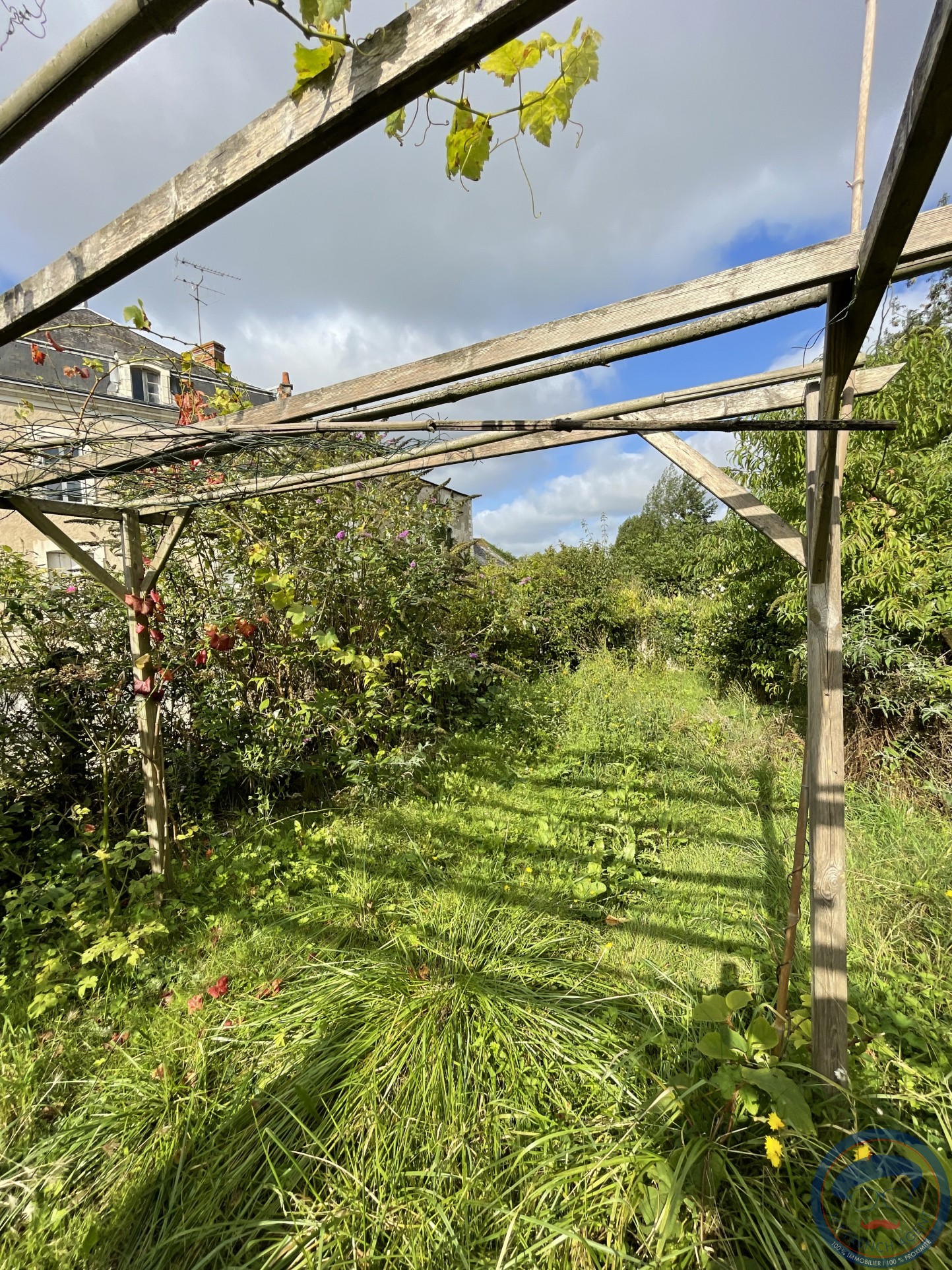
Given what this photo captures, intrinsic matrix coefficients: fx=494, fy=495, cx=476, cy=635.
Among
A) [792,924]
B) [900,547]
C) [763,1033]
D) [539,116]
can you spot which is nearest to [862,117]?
[539,116]

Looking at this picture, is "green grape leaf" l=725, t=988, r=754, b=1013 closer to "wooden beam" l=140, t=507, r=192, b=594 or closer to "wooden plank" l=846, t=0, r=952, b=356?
"wooden plank" l=846, t=0, r=952, b=356

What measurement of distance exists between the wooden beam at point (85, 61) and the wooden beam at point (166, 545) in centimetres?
212

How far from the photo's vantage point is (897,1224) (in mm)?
1254

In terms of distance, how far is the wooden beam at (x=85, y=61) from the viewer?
0.56 meters

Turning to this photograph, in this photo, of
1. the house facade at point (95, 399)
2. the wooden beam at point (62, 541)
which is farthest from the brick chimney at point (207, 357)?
the wooden beam at point (62, 541)

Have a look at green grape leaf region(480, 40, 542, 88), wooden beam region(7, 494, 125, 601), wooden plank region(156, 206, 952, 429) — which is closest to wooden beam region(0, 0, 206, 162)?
green grape leaf region(480, 40, 542, 88)

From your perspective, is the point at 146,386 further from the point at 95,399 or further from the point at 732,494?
the point at 732,494

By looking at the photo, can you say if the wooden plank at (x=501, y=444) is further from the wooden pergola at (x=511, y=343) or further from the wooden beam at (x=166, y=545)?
the wooden beam at (x=166, y=545)

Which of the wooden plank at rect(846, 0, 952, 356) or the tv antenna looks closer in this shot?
the wooden plank at rect(846, 0, 952, 356)

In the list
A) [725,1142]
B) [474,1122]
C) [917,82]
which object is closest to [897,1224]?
[725,1142]

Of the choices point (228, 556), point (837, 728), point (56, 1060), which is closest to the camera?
point (837, 728)

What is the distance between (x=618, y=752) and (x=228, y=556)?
13.2ft

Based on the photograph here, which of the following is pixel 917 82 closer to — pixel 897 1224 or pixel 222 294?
pixel 897 1224

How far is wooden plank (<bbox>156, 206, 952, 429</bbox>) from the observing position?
1.07 m
